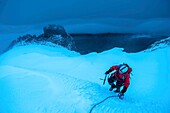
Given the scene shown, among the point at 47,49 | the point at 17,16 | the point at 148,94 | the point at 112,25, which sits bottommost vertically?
the point at 148,94

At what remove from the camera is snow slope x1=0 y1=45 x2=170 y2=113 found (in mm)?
2578

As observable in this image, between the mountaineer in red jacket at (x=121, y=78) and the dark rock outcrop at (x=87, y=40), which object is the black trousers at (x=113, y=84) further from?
Answer: the dark rock outcrop at (x=87, y=40)

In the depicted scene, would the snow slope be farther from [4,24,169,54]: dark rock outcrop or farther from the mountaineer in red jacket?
[4,24,169,54]: dark rock outcrop

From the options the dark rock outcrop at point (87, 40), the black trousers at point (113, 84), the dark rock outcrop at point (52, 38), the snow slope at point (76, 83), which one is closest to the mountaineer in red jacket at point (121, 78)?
the black trousers at point (113, 84)

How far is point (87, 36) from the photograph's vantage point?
4527mm

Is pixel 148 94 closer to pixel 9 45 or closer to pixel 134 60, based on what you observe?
pixel 134 60

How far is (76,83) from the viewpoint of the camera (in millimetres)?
2912

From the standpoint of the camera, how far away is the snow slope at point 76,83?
2.58m

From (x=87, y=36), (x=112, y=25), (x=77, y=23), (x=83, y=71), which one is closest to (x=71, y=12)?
(x=77, y=23)

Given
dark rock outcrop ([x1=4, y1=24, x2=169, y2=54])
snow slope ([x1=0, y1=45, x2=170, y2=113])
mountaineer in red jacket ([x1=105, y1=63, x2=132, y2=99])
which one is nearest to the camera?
snow slope ([x1=0, y1=45, x2=170, y2=113])

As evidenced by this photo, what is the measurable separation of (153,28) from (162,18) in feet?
0.82

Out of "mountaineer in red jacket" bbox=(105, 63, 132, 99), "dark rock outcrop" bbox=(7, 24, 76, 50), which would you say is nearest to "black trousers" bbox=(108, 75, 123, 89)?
"mountaineer in red jacket" bbox=(105, 63, 132, 99)

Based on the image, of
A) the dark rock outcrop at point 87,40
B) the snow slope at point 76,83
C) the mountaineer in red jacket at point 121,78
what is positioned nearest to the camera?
the snow slope at point 76,83

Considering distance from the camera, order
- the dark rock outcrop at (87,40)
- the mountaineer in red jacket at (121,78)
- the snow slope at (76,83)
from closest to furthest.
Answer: the snow slope at (76,83), the mountaineer in red jacket at (121,78), the dark rock outcrop at (87,40)
